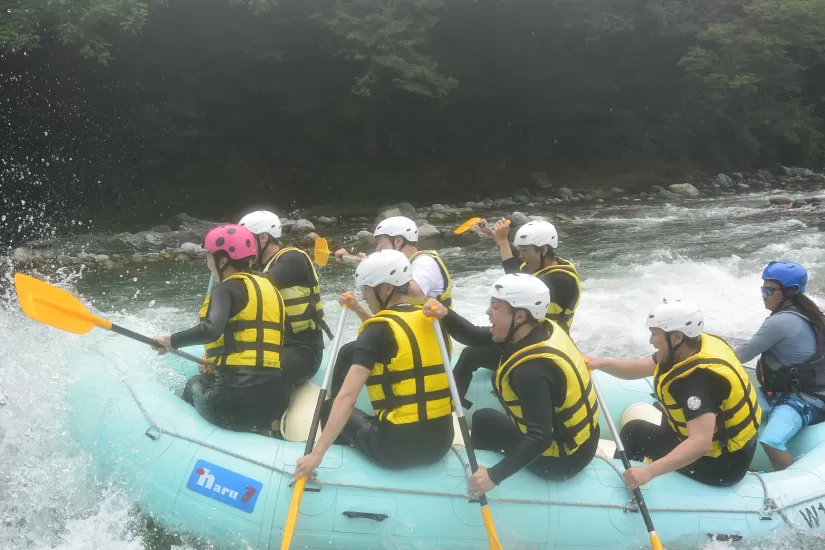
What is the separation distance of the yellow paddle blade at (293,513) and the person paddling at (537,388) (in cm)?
83

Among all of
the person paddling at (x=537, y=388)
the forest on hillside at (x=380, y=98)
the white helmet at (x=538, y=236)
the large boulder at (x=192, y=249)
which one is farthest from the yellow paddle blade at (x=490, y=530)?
the forest on hillside at (x=380, y=98)

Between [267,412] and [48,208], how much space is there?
11437 millimetres

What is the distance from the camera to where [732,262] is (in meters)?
11.2

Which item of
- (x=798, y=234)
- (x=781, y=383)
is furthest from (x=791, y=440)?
(x=798, y=234)

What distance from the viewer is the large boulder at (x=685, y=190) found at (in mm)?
19047

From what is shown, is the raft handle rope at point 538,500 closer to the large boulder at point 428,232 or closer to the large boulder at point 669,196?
the large boulder at point 428,232

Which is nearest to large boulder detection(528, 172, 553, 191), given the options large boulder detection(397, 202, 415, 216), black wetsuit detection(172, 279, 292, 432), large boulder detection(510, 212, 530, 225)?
large boulder detection(510, 212, 530, 225)

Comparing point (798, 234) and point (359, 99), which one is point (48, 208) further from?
point (798, 234)

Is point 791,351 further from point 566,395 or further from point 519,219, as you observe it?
point 519,219

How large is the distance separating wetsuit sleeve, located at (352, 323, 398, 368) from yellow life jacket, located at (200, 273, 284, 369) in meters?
0.90

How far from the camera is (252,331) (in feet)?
13.3

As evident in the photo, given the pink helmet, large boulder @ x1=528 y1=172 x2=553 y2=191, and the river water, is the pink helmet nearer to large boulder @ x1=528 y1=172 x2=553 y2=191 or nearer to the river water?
the river water

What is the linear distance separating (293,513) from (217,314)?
1162mm

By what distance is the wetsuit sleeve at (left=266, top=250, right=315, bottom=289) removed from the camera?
470 cm
